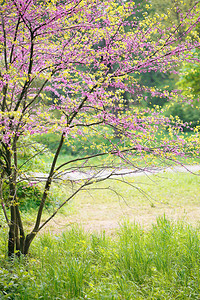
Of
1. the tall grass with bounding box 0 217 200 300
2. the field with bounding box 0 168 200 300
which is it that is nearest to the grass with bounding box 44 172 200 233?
the field with bounding box 0 168 200 300

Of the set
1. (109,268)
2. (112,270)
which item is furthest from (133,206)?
(109,268)

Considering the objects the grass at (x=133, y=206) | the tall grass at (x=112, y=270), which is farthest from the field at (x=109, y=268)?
the grass at (x=133, y=206)

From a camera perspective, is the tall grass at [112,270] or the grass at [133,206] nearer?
the tall grass at [112,270]

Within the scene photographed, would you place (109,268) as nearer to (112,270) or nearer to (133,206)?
(112,270)

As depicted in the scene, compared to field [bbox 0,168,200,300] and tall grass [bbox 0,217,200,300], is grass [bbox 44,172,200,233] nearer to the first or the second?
field [bbox 0,168,200,300]

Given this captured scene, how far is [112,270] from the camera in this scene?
3.88m

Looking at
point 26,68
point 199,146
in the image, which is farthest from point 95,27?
point 199,146

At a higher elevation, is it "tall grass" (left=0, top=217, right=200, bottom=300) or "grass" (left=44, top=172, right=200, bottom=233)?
"grass" (left=44, top=172, right=200, bottom=233)

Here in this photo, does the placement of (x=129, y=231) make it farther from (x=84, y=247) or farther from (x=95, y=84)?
(x=95, y=84)

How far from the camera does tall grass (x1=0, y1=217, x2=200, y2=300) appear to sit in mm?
3312

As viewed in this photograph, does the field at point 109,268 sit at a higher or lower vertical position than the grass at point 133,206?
lower

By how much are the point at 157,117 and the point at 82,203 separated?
542 centimetres

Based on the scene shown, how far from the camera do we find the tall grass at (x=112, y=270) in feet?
10.9

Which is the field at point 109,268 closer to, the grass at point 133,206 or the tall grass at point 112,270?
the tall grass at point 112,270
